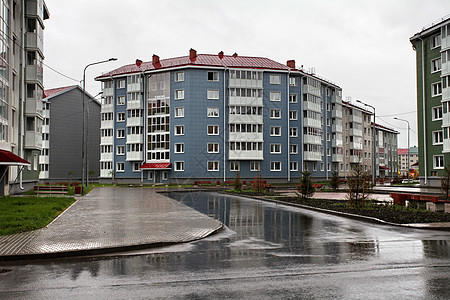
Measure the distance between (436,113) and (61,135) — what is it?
5567 cm

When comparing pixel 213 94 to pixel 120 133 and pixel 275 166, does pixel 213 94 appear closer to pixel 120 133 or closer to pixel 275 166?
pixel 275 166

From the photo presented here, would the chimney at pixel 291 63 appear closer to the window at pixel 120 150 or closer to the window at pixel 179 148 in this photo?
the window at pixel 179 148

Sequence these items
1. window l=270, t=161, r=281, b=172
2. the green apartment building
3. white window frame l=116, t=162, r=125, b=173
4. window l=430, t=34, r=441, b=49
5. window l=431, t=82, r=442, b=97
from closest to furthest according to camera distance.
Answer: the green apartment building < window l=430, t=34, r=441, b=49 < window l=431, t=82, r=442, b=97 < window l=270, t=161, r=281, b=172 < white window frame l=116, t=162, r=125, b=173

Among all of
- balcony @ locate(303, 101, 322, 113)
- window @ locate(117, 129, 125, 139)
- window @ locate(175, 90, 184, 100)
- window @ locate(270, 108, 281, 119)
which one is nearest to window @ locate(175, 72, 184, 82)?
window @ locate(175, 90, 184, 100)

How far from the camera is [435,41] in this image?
134 ft

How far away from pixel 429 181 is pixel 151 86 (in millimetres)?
38688

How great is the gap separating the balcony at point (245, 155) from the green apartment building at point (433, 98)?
68.4ft

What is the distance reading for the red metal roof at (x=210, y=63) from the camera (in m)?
56.8

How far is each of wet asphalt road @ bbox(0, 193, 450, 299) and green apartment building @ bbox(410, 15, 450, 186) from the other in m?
31.9

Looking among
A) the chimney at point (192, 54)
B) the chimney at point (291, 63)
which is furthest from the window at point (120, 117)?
the chimney at point (291, 63)

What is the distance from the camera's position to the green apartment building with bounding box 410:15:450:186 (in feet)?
125

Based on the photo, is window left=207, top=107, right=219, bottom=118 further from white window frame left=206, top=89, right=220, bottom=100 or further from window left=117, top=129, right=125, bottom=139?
window left=117, top=129, right=125, bottom=139

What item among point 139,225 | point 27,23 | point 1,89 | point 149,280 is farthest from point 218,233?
point 27,23

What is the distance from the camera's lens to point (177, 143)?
55.5 m
